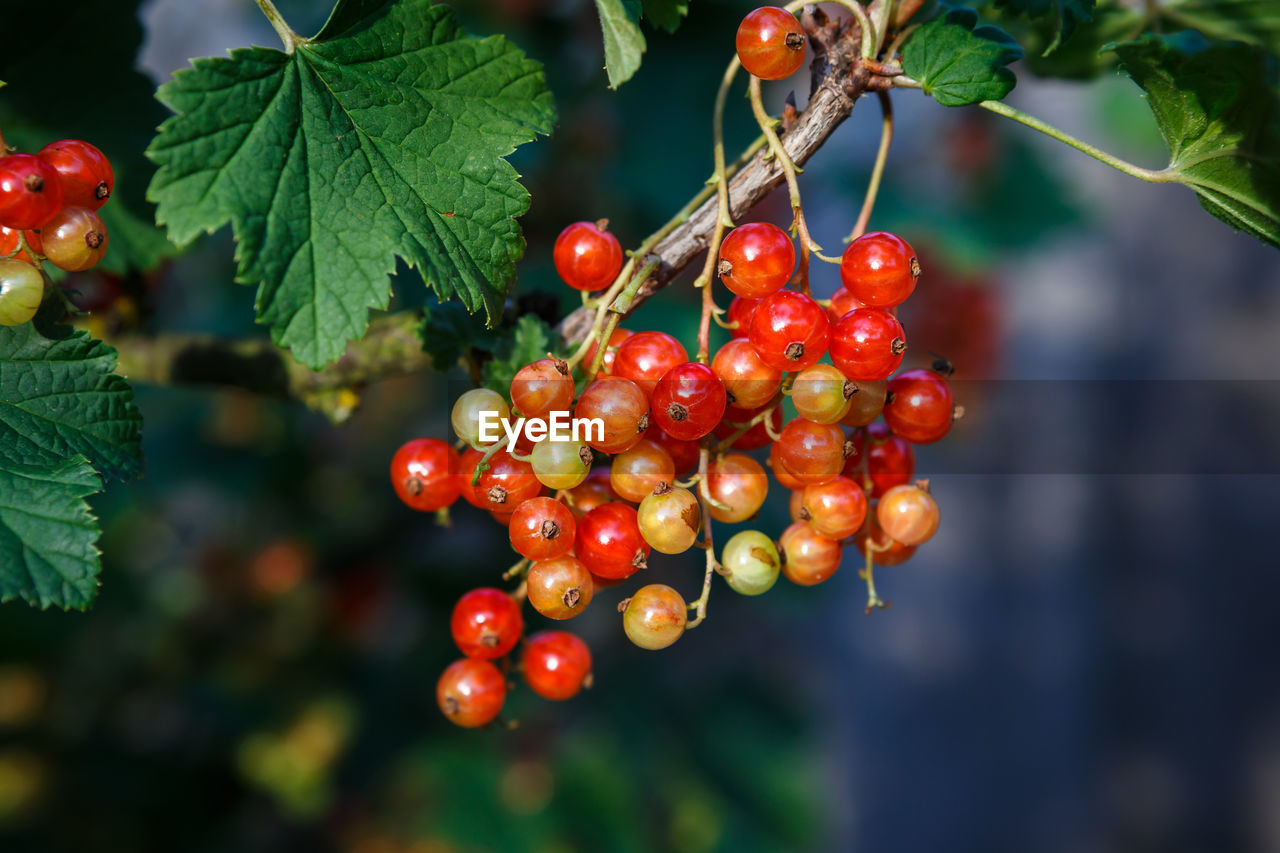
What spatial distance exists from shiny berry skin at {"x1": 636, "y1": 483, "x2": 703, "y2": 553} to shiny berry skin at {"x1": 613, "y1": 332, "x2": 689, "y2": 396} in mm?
62

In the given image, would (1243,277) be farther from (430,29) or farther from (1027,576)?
(430,29)

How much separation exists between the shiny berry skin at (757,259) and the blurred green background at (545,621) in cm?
50

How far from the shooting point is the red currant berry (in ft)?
1.67

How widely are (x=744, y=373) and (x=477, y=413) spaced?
6.6 inches

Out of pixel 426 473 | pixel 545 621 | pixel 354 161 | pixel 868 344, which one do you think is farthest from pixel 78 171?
pixel 545 621

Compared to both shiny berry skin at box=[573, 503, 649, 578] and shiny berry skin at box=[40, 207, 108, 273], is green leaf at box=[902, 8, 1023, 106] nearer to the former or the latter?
shiny berry skin at box=[573, 503, 649, 578]

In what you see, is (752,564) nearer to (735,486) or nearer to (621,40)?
(735,486)

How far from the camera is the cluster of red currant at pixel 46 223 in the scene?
1.54 feet

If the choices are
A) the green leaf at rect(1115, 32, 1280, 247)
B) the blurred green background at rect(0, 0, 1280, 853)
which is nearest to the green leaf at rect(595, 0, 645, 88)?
the green leaf at rect(1115, 32, 1280, 247)

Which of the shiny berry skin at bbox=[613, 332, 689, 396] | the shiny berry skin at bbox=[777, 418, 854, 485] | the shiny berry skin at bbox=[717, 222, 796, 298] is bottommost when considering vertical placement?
the shiny berry skin at bbox=[777, 418, 854, 485]

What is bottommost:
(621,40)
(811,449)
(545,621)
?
(545,621)

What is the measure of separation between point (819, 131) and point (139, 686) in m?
1.70

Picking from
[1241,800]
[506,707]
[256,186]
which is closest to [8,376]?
[256,186]

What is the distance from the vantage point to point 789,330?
491 mm
